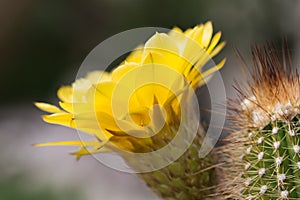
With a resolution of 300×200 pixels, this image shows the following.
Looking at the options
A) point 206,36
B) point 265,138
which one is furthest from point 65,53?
point 265,138

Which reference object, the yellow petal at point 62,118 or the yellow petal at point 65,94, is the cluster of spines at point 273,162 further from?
the yellow petal at point 65,94

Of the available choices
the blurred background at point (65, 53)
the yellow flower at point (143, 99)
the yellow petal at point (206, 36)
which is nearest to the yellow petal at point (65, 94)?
the yellow flower at point (143, 99)

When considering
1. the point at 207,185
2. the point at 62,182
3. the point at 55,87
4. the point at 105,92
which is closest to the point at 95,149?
the point at 105,92

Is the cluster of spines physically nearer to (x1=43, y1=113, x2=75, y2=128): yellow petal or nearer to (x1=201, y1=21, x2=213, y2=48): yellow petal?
(x1=201, y1=21, x2=213, y2=48): yellow petal

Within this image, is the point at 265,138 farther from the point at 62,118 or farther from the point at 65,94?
the point at 65,94

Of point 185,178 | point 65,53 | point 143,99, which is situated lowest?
point 185,178

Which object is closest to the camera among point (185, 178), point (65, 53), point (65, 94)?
point (185, 178)

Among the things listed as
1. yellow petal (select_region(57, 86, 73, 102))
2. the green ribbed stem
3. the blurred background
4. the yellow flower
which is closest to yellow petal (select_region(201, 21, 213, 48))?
the yellow flower
